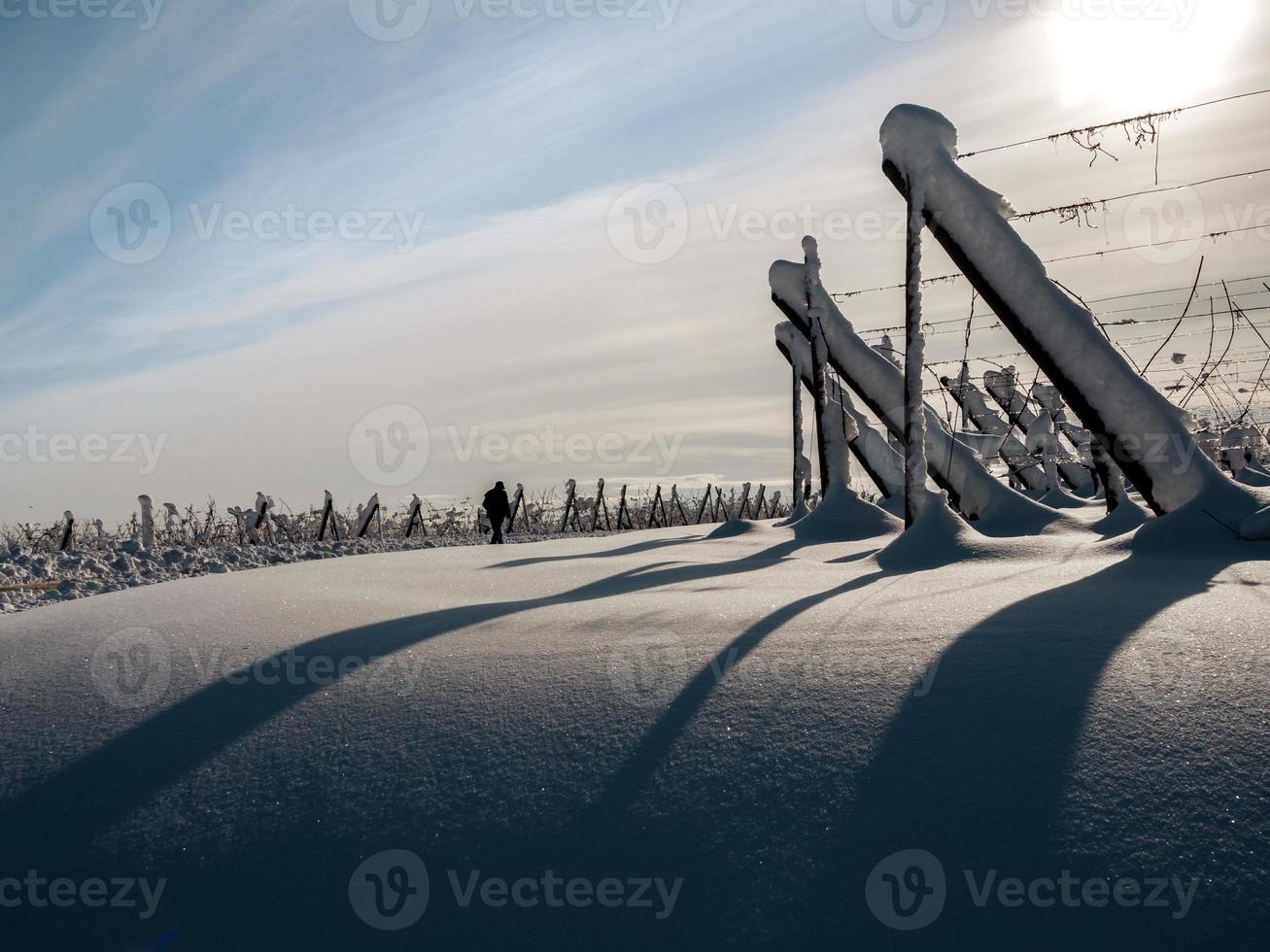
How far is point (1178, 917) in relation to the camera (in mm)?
1517

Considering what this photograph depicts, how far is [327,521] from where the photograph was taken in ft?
78.0

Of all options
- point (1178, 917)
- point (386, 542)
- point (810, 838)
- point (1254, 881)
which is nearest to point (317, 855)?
point (810, 838)

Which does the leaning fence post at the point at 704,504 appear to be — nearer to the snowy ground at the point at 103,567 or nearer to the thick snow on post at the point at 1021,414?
the thick snow on post at the point at 1021,414

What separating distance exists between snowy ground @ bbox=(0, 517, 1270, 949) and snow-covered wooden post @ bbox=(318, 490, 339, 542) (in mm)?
20404

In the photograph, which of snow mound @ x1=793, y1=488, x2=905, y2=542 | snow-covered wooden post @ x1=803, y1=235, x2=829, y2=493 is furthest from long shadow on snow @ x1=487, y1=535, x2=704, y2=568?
snow-covered wooden post @ x1=803, y1=235, x2=829, y2=493

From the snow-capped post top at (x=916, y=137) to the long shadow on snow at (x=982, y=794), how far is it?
5.46 metres

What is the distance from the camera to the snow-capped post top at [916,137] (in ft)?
22.9

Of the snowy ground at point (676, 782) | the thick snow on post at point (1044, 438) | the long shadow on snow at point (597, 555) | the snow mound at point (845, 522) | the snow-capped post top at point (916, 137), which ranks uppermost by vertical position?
the snow-capped post top at point (916, 137)

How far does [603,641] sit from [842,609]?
104 centimetres

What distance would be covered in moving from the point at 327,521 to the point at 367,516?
4.16ft

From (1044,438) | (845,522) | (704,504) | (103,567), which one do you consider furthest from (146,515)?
(704,504)

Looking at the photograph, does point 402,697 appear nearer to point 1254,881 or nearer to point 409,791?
point 409,791

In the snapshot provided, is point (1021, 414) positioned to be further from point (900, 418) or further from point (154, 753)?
point (154, 753)

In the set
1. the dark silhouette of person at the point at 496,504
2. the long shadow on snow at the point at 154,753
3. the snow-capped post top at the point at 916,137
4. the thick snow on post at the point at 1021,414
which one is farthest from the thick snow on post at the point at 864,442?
the long shadow on snow at the point at 154,753
